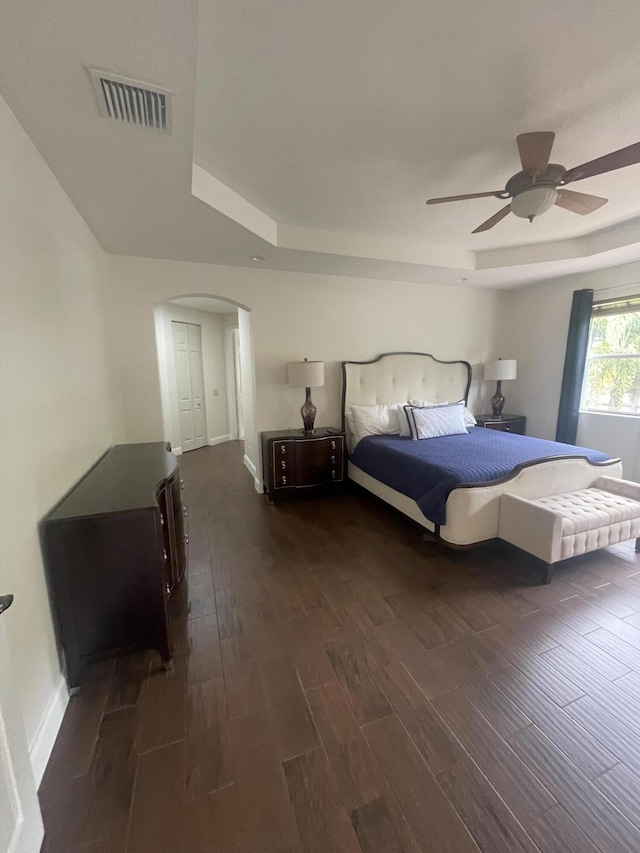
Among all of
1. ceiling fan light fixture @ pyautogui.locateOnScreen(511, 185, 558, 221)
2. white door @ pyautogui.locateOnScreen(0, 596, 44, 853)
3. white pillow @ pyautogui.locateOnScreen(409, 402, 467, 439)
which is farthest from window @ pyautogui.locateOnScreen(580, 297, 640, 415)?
white door @ pyautogui.locateOnScreen(0, 596, 44, 853)

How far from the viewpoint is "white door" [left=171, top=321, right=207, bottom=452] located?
5.77m

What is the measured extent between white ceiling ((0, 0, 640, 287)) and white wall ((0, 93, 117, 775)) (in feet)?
0.88

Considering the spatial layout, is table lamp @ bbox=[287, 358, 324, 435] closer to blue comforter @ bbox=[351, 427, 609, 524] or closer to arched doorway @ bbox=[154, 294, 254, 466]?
blue comforter @ bbox=[351, 427, 609, 524]

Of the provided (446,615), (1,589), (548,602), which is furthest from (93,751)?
(548,602)

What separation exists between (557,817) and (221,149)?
10.9 ft

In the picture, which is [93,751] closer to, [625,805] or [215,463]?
[625,805]

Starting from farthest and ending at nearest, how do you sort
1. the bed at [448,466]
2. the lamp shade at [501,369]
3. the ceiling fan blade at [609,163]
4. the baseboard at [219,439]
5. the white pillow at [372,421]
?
the baseboard at [219,439] < the lamp shade at [501,369] < the white pillow at [372,421] < the bed at [448,466] < the ceiling fan blade at [609,163]

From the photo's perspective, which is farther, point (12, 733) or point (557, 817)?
point (557, 817)

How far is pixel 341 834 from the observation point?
3.52ft

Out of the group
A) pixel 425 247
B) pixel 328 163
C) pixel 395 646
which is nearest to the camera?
pixel 395 646

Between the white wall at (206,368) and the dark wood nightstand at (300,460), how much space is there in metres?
2.53

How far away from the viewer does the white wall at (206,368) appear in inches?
213

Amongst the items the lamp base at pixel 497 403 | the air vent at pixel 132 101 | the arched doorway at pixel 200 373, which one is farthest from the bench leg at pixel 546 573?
the arched doorway at pixel 200 373

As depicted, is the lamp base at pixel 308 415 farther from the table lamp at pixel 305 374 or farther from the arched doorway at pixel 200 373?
the arched doorway at pixel 200 373
